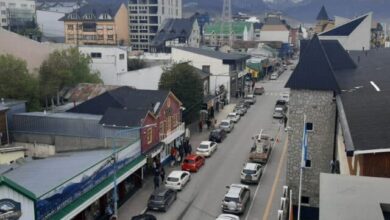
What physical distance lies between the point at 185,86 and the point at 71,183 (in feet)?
83.6

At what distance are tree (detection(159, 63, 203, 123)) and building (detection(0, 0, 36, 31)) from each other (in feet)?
308

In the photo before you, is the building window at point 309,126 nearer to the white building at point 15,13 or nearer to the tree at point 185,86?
the tree at point 185,86

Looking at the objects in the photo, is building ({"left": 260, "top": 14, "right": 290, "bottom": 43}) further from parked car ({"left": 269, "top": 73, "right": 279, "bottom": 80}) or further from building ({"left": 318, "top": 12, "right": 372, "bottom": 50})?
building ({"left": 318, "top": 12, "right": 372, "bottom": 50})

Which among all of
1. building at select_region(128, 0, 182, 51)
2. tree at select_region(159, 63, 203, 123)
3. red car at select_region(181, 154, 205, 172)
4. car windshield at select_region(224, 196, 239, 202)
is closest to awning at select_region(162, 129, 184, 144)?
red car at select_region(181, 154, 205, 172)

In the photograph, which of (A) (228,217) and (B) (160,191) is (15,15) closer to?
(B) (160,191)

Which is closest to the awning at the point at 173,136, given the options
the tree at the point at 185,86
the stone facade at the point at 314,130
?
the tree at the point at 185,86

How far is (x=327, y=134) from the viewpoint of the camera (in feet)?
91.2

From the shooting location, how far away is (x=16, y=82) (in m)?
44.3

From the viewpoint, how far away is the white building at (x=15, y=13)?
133 m

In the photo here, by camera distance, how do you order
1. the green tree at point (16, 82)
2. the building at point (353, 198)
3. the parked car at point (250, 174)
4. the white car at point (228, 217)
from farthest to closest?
the green tree at point (16, 82), the parked car at point (250, 174), the white car at point (228, 217), the building at point (353, 198)

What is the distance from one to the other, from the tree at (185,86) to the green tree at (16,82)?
1241 cm

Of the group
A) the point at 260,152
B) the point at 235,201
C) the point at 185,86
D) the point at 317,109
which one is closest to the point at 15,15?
the point at 185,86

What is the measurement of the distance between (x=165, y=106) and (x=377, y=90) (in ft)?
51.8

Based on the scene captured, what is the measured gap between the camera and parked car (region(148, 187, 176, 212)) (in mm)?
27484
